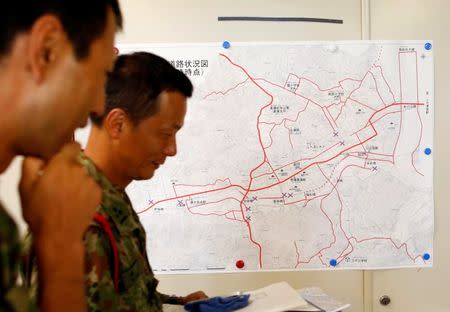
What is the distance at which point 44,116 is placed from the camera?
0.53 meters

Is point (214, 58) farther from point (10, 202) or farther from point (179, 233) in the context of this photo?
point (10, 202)

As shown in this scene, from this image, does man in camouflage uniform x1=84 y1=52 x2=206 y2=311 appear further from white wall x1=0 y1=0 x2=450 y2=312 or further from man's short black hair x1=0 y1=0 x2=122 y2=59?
white wall x1=0 y1=0 x2=450 y2=312

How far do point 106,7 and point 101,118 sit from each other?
0.44m

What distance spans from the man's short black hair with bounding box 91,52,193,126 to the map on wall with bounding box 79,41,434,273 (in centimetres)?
65

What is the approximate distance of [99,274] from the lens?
0.77m

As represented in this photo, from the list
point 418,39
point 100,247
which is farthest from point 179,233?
point 418,39

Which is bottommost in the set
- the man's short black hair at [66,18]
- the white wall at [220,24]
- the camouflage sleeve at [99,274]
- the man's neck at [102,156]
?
the camouflage sleeve at [99,274]

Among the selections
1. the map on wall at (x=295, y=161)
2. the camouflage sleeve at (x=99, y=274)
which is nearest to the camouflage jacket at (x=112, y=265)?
the camouflage sleeve at (x=99, y=274)

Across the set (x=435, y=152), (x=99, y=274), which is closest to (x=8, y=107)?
(x=99, y=274)

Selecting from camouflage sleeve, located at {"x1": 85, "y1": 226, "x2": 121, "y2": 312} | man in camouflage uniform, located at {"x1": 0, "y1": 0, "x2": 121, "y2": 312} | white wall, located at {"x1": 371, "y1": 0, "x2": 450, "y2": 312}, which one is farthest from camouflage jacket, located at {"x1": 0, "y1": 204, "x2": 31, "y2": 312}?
white wall, located at {"x1": 371, "y1": 0, "x2": 450, "y2": 312}

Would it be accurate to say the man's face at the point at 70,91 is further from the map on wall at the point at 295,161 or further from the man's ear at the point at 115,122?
the map on wall at the point at 295,161

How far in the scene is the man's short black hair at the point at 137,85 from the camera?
1.04m

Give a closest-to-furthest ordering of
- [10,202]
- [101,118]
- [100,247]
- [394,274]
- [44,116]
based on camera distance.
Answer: [44,116], [100,247], [101,118], [10,202], [394,274]

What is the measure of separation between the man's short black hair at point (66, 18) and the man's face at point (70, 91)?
0.01 metres
